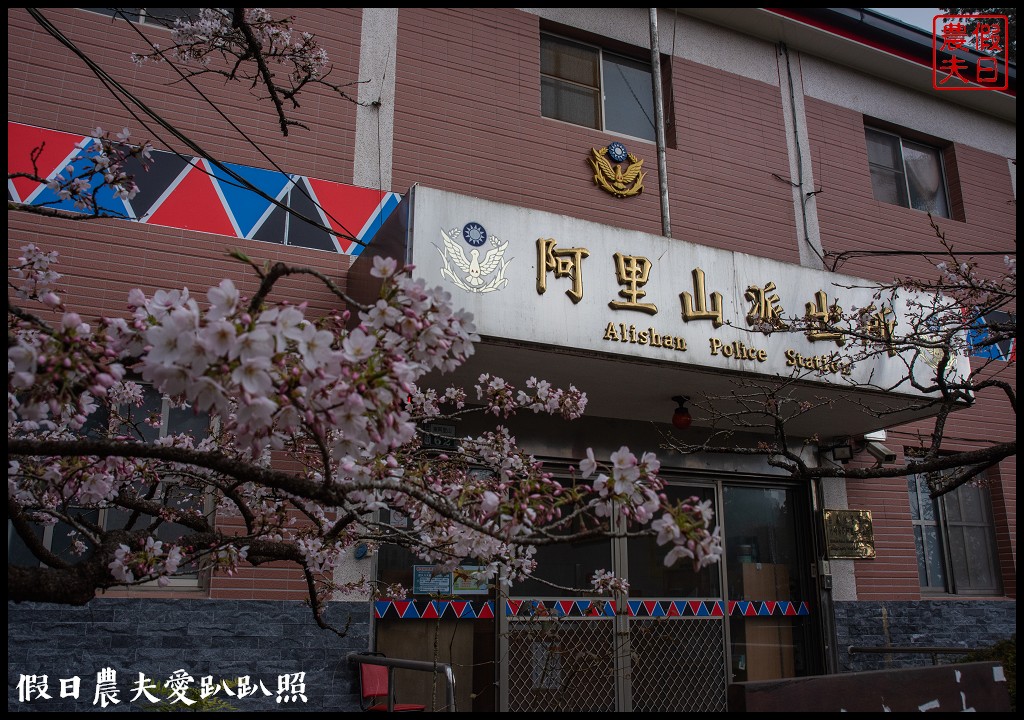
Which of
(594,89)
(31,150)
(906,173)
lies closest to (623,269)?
(594,89)

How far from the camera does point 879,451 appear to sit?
8.77 m

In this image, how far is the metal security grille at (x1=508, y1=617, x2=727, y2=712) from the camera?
712 cm

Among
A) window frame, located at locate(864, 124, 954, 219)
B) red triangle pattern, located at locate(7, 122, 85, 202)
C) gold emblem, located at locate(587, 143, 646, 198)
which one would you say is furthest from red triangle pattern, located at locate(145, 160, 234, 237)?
window frame, located at locate(864, 124, 954, 219)

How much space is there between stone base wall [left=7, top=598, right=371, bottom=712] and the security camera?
18.8 ft

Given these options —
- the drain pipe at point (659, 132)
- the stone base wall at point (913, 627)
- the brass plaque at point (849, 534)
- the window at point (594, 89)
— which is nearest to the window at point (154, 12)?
the window at point (594, 89)

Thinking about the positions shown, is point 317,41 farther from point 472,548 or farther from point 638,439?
point 472,548

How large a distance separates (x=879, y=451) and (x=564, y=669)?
168 inches

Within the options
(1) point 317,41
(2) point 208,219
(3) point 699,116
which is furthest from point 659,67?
(2) point 208,219

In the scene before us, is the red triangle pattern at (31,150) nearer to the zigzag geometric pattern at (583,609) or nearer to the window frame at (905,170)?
the zigzag geometric pattern at (583,609)

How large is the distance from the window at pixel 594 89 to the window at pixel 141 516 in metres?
4.98

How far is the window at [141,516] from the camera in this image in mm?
5922

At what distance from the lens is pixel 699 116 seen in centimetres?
941

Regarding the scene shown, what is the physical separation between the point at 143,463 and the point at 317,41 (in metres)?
5.33

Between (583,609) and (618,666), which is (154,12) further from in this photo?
(618,666)
